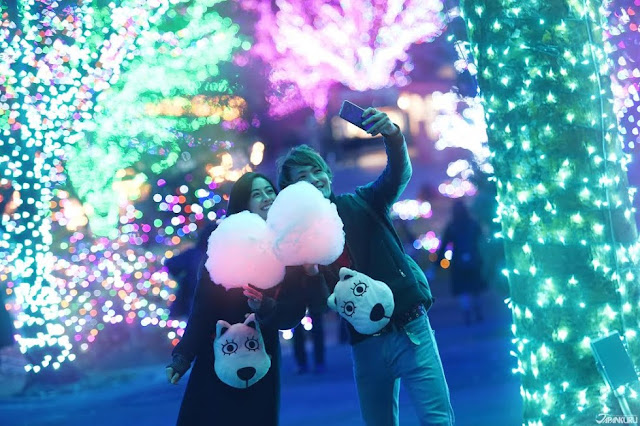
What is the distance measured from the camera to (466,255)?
946 cm

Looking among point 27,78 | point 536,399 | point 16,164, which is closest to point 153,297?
point 16,164

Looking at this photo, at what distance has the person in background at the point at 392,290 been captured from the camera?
260 centimetres

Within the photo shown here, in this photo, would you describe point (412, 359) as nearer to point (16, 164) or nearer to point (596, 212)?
point (596, 212)

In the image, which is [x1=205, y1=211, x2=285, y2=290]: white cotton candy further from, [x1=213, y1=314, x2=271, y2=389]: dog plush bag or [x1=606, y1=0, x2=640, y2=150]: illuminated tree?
[x1=606, y1=0, x2=640, y2=150]: illuminated tree

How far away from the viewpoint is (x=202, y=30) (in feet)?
30.6

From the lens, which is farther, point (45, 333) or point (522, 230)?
point (45, 333)

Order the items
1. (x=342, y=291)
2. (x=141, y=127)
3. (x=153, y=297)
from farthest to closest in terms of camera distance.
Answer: (x=153, y=297), (x=141, y=127), (x=342, y=291)

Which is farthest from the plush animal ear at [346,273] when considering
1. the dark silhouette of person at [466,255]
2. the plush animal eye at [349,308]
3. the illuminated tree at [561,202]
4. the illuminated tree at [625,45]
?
the dark silhouette of person at [466,255]

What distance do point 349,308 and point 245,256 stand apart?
46 cm

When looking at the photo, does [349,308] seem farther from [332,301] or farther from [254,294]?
[254,294]

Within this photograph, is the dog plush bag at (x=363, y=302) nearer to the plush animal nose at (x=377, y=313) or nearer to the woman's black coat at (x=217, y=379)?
the plush animal nose at (x=377, y=313)

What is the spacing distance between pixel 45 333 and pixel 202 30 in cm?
483

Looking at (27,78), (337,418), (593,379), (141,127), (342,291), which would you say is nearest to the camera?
(342,291)

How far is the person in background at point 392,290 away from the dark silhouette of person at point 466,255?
651 centimetres
